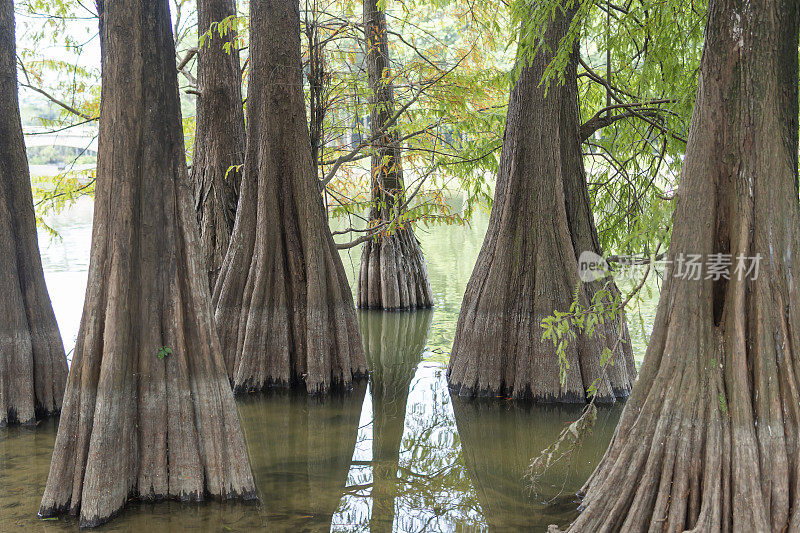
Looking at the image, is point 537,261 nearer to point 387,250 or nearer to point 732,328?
point 732,328

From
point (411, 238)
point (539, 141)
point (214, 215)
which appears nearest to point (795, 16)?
point (539, 141)

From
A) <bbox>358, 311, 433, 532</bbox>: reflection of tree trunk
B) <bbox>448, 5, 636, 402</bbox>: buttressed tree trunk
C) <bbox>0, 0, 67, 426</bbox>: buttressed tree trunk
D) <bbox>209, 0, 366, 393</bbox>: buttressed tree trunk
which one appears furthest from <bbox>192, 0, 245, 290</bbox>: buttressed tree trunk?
<bbox>448, 5, 636, 402</bbox>: buttressed tree trunk

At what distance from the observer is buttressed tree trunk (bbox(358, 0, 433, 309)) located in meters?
12.0

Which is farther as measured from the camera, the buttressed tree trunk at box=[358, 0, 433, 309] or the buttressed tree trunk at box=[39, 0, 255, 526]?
the buttressed tree trunk at box=[358, 0, 433, 309]

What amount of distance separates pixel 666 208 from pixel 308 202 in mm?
4473

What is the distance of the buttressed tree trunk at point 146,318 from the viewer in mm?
4965

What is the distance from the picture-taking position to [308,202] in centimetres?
831

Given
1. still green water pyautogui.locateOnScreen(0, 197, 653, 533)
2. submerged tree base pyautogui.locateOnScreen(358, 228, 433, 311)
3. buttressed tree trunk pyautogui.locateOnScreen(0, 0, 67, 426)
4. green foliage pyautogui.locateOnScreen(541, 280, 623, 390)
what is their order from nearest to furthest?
green foliage pyautogui.locateOnScreen(541, 280, 623, 390), still green water pyautogui.locateOnScreen(0, 197, 653, 533), buttressed tree trunk pyautogui.locateOnScreen(0, 0, 67, 426), submerged tree base pyautogui.locateOnScreen(358, 228, 433, 311)

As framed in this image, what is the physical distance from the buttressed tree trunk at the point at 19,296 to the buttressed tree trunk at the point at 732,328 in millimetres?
5480

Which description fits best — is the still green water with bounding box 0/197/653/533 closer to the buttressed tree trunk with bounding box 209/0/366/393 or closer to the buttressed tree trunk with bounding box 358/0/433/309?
the buttressed tree trunk with bounding box 209/0/366/393

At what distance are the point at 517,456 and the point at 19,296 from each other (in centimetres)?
504

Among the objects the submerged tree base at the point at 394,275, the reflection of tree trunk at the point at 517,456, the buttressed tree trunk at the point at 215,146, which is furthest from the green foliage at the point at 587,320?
the submerged tree base at the point at 394,275

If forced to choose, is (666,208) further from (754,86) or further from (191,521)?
(191,521)

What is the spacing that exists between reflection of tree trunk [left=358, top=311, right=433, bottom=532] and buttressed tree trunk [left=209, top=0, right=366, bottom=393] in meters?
0.71
